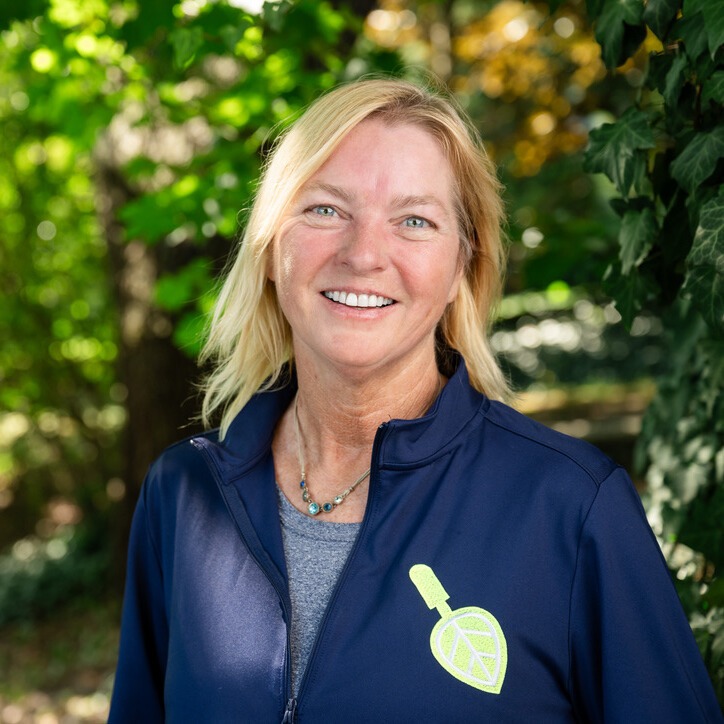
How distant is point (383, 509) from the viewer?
1.78 m

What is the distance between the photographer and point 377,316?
6.09 feet

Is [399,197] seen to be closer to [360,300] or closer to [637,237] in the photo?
[360,300]

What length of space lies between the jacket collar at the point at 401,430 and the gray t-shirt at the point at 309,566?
191mm

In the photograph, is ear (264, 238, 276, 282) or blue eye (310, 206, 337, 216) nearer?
blue eye (310, 206, 337, 216)

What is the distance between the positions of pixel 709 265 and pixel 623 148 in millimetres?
365

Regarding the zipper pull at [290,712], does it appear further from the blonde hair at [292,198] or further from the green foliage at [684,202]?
the green foliage at [684,202]

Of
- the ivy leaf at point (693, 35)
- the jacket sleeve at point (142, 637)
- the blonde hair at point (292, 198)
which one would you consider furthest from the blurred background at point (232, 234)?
the jacket sleeve at point (142, 637)

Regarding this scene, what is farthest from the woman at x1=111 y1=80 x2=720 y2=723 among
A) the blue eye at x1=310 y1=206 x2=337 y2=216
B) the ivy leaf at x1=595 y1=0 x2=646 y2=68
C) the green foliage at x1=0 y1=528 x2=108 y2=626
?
the green foliage at x1=0 y1=528 x2=108 y2=626

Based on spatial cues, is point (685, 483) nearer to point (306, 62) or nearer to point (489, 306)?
point (489, 306)

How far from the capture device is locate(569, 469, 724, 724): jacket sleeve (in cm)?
159

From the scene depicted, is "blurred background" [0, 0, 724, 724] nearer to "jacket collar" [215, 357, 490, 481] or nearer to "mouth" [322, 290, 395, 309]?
"jacket collar" [215, 357, 490, 481]

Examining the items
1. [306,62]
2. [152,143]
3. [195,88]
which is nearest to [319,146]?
[306,62]

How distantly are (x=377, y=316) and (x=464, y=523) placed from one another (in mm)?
461

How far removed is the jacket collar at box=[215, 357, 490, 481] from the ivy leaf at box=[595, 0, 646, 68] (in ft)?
2.53
